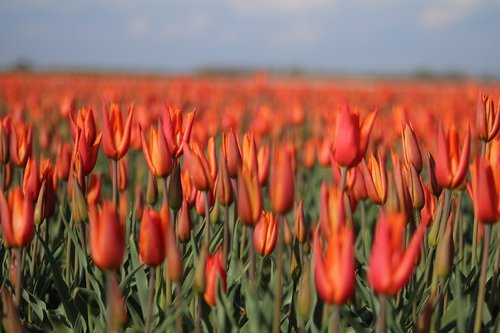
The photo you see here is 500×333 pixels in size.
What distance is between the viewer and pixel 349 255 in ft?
3.18

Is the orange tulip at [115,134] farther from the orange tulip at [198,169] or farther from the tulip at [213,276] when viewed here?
the tulip at [213,276]

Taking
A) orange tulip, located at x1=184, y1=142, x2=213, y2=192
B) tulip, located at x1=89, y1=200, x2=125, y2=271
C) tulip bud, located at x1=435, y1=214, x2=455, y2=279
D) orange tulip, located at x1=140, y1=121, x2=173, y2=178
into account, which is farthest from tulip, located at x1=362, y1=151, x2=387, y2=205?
tulip, located at x1=89, y1=200, x2=125, y2=271

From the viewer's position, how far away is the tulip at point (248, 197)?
4.11 feet

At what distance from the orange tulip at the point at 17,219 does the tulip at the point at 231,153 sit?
56cm

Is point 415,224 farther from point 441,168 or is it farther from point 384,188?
point 441,168

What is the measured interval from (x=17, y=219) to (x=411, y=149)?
1135 millimetres

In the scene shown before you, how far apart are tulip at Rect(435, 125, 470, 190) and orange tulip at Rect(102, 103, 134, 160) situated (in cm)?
88

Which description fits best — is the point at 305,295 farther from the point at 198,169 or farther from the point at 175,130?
the point at 175,130

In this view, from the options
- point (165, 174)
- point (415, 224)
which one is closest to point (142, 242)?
point (165, 174)

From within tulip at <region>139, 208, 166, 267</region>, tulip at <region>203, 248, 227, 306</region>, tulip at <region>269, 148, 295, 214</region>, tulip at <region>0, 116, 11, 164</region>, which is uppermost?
tulip at <region>269, 148, 295, 214</region>

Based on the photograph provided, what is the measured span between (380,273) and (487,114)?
3.72 ft

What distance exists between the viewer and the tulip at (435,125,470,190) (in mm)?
1464

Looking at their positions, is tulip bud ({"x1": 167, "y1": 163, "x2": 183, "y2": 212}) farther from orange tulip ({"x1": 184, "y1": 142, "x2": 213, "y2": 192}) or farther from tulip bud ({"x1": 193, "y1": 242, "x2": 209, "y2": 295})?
tulip bud ({"x1": 193, "y1": 242, "x2": 209, "y2": 295})

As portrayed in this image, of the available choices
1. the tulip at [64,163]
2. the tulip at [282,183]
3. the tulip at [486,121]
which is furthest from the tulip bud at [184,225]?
the tulip at [486,121]
